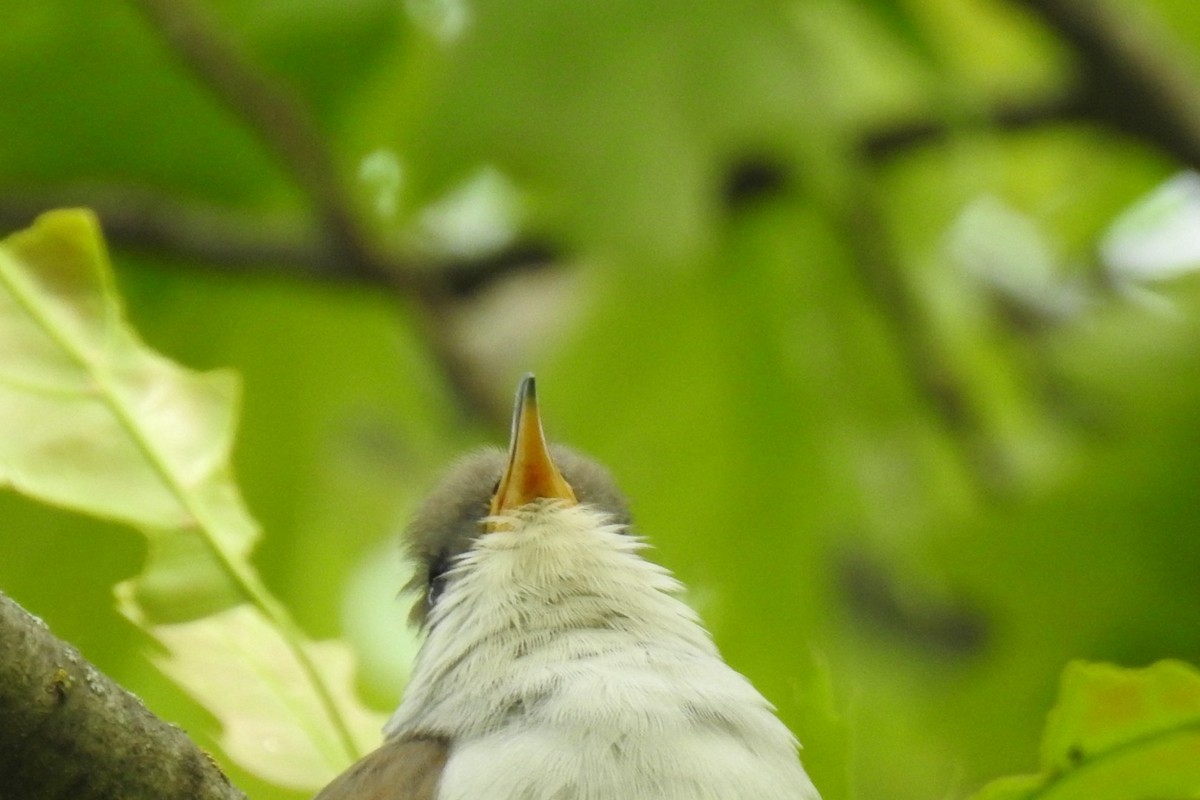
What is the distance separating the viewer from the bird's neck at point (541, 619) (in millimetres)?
2074

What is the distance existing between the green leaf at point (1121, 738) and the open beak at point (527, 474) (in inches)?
34.6

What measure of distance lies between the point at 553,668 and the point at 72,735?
86cm

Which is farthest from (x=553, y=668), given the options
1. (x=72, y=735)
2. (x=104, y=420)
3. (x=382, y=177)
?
(x=382, y=177)

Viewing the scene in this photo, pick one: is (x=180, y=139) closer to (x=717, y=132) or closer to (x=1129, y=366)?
(x=717, y=132)

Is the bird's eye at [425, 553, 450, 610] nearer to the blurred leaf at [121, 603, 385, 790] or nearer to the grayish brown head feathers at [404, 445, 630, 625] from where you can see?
the grayish brown head feathers at [404, 445, 630, 625]

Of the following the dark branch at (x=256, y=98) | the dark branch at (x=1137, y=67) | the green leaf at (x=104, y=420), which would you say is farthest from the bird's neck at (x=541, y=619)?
the dark branch at (x=1137, y=67)

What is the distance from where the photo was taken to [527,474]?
7.66ft

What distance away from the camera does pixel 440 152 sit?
2688mm

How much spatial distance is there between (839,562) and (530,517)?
45.7 inches

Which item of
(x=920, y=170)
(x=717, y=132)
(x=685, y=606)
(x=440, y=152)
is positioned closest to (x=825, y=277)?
(x=920, y=170)

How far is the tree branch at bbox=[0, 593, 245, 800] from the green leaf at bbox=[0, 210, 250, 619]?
1.62 feet

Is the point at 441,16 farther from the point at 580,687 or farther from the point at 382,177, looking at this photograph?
the point at 580,687

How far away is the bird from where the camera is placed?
178 cm

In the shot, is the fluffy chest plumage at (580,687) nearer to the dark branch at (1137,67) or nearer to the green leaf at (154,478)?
the green leaf at (154,478)
